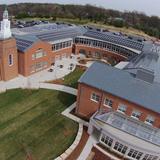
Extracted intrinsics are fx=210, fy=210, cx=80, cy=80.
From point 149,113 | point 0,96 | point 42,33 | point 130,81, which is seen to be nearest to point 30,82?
point 0,96

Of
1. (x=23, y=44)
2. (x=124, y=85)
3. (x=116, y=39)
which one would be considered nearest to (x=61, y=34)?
(x=23, y=44)

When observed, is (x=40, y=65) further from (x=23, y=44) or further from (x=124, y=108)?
(x=124, y=108)

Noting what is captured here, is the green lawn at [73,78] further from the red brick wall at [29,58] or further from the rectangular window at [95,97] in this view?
the rectangular window at [95,97]

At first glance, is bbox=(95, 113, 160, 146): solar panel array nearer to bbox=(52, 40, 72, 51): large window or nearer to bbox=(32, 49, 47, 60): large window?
bbox=(32, 49, 47, 60): large window

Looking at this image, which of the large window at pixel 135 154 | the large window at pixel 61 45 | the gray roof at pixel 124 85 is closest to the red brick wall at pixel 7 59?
the large window at pixel 61 45

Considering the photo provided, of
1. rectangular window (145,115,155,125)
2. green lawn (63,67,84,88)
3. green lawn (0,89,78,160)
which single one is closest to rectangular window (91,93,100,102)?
green lawn (0,89,78,160)

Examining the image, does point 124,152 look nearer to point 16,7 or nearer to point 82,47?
point 82,47
